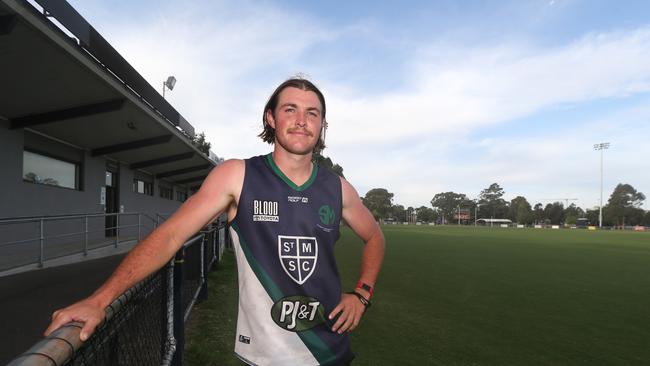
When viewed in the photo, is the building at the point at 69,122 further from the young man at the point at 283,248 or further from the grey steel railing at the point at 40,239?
the young man at the point at 283,248

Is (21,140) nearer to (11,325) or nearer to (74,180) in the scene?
(74,180)

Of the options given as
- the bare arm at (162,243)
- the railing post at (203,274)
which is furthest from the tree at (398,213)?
the bare arm at (162,243)

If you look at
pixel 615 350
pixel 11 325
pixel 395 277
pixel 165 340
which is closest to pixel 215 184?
pixel 165 340

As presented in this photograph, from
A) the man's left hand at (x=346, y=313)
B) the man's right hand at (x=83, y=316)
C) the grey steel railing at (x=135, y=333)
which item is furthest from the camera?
the man's left hand at (x=346, y=313)

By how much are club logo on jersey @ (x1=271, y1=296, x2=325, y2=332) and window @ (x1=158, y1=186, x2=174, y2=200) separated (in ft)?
81.1

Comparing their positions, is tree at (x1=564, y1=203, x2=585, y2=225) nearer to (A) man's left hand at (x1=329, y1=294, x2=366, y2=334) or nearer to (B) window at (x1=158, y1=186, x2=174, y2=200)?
(B) window at (x1=158, y1=186, x2=174, y2=200)

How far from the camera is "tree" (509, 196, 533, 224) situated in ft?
419

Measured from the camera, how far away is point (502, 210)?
151 meters

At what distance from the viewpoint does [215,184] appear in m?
1.67

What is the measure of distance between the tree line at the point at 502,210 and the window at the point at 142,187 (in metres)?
91.1

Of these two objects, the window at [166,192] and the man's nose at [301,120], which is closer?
the man's nose at [301,120]

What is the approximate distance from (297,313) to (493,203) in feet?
573

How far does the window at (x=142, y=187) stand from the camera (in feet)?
66.5

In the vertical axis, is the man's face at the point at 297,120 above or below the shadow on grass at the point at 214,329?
above
